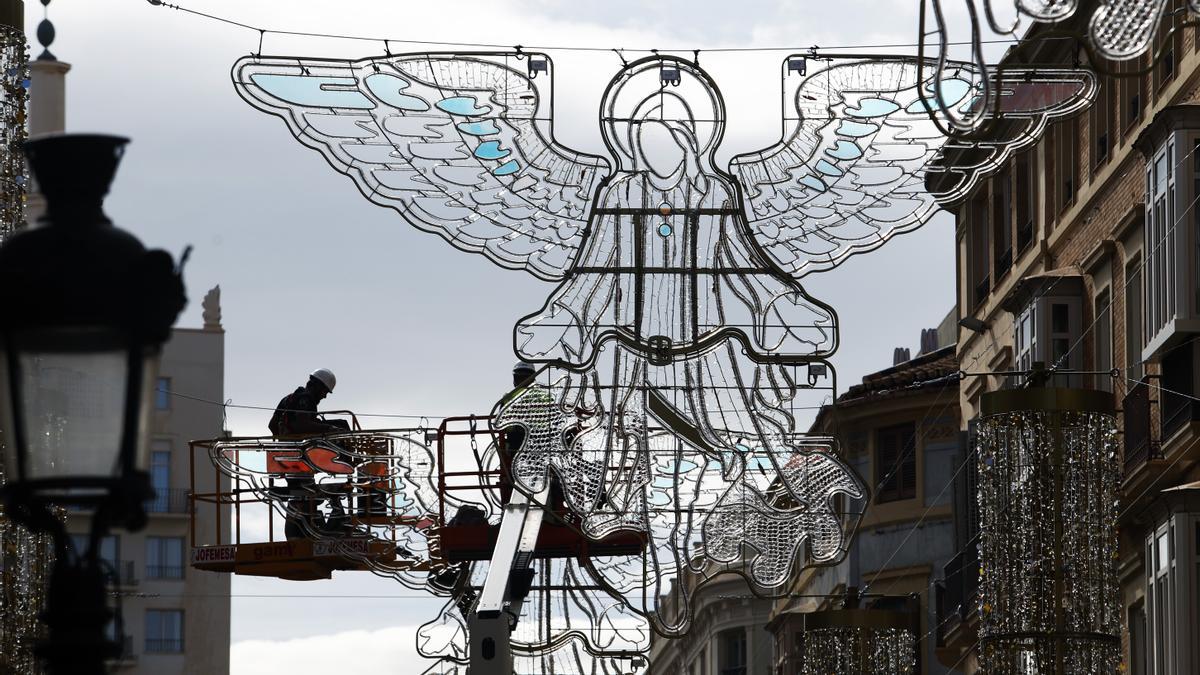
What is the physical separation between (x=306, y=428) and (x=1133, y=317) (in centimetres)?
901

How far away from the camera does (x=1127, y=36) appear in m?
9.38

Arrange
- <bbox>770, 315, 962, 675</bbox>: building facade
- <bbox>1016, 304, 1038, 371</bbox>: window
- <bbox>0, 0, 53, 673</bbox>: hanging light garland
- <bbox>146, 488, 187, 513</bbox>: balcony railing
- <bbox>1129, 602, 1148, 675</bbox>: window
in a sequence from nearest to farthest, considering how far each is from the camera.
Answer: <bbox>0, 0, 53, 673</bbox>: hanging light garland → <bbox>1129, 602, 1148, 675</bbox>: window → <bbox>1016, 304, 1038, 371</bbox>: window → <bbox>770, 315, 962, 675</bbox>: building facade → <bbox>146, 488, 187, 513</bbox>: balcony railing

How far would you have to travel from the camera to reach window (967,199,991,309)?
3416 centimetres

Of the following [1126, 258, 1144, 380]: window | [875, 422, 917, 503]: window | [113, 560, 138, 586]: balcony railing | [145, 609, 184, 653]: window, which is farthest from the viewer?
[145, 609, 184, 653]: window

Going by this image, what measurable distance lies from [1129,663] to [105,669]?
19737 mm

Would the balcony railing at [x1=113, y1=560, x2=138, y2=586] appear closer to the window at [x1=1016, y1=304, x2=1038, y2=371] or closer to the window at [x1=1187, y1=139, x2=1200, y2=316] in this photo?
the window at [x1=1016, y1=304, x2=1038, y2=371]

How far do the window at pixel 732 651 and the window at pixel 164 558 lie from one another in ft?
79.8

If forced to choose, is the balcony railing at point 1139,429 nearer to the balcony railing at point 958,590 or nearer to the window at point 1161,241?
the window at point 1161,241

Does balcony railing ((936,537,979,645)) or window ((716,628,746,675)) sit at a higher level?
window ((716,628,746,675))

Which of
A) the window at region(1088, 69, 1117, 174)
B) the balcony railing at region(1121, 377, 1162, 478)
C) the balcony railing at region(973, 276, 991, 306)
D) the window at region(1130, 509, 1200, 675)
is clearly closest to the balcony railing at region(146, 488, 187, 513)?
the balcony railing at region(973, 276, 991, 306)

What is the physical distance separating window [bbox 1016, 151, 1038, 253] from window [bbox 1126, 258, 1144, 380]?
5.09 m

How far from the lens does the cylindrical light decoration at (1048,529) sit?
18.8 m

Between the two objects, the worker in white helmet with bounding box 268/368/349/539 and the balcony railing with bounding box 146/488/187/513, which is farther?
the balcony railing with bounding box 146/488/187/513

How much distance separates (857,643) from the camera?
27.6 metres
